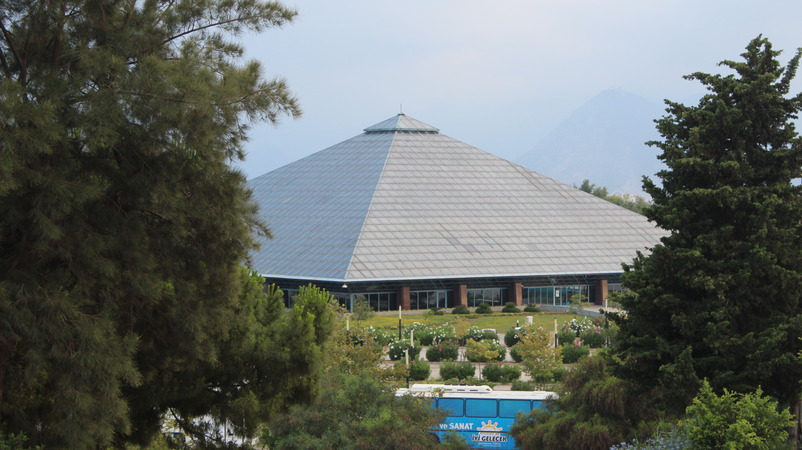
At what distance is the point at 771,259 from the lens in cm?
2106

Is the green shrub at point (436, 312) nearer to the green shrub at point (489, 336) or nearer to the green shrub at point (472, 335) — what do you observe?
the green shrub at point (472, 335)

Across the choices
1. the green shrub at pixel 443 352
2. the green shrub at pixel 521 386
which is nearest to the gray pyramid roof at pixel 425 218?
the green shrub at pixel 443 352

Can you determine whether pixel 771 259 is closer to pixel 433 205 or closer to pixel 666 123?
pixel 666 123

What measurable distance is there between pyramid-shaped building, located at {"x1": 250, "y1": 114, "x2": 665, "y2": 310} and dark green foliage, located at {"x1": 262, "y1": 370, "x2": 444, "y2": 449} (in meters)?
39.3

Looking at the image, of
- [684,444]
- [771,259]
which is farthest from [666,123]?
[684,444]

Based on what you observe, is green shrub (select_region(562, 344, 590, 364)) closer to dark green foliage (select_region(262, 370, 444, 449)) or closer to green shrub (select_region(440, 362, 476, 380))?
green shrub (select_region(440, 362, 476, 380))

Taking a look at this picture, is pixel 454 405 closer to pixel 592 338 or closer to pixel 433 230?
pixel 592 338

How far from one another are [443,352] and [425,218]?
29834 millimetres

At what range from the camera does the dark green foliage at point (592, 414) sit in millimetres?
22234

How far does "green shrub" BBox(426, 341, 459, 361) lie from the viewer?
45.9 metres

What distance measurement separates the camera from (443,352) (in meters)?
46.1

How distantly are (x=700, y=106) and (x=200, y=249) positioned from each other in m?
14.2

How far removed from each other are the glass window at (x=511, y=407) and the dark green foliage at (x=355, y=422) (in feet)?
19.0

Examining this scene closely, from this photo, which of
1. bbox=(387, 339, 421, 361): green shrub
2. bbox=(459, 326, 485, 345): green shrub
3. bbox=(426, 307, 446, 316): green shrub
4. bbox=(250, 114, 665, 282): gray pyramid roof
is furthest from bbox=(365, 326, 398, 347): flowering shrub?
bbox=(250, 114, 665, 282): gray pyramid roof
